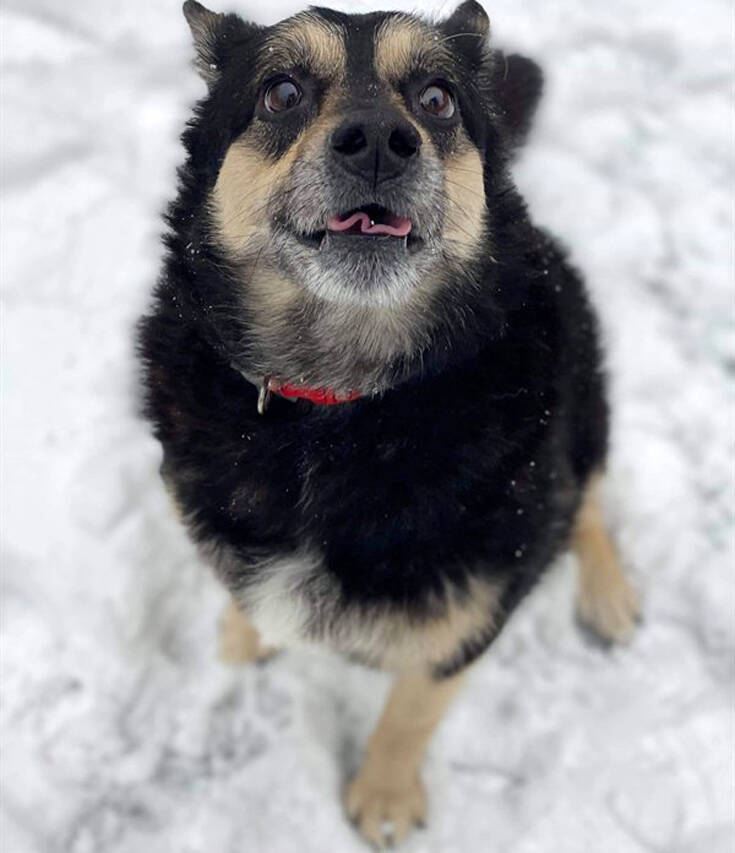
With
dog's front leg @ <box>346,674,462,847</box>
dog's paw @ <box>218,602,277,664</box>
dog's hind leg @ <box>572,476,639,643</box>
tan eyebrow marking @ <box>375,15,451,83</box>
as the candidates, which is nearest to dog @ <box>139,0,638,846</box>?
tan eyebrow marking @ <box>375,15,451,83</box>

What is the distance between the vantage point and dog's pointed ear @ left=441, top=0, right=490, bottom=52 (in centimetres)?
275

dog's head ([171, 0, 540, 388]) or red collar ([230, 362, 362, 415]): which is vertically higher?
dog's head ([171, 0, 540, 388])

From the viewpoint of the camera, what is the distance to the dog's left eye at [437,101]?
8.16 feet

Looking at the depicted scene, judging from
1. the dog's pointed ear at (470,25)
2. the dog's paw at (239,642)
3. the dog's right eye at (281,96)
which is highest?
Answer: the dog's pointed ear at (470,25)

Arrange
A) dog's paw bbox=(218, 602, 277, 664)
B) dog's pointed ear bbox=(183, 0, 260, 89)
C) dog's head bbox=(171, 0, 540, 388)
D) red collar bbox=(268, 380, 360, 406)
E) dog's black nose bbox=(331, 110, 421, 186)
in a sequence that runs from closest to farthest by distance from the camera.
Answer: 1. dog's black nose bbox=(331, 110, 421, 186)
2. dog's head bbox=(171, 0, 540, 388)
3. red collar bbox=(268, 380, 360, 406)
4. dog's pointed ear bbox=(183, 0, 260, 89)
5. dog's paw bbox=(218, 602, 277, 664)

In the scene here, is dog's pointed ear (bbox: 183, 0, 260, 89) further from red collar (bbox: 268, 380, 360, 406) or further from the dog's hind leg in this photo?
the dog's hind leg

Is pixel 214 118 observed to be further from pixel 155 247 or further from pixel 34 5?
pixel 34 5

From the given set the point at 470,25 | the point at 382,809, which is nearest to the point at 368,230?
the point at 470,25

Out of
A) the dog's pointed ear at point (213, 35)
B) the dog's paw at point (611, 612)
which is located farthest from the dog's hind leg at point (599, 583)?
the dog's pointed ear at point (213, 35)

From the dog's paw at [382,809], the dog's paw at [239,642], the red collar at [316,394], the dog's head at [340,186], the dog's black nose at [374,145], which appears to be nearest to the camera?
the dog's black nose at [374,145]

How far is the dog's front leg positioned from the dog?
1.19ft

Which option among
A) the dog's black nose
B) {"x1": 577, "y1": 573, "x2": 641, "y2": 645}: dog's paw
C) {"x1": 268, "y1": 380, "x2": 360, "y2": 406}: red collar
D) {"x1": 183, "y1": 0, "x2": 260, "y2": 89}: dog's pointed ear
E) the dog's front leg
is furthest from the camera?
{"x1": 577, "y1": 573, "x2": 641, "y2": 645}: dog's paw

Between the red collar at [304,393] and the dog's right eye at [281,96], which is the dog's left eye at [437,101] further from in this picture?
the red collar at [304,393]

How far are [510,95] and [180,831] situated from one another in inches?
120
